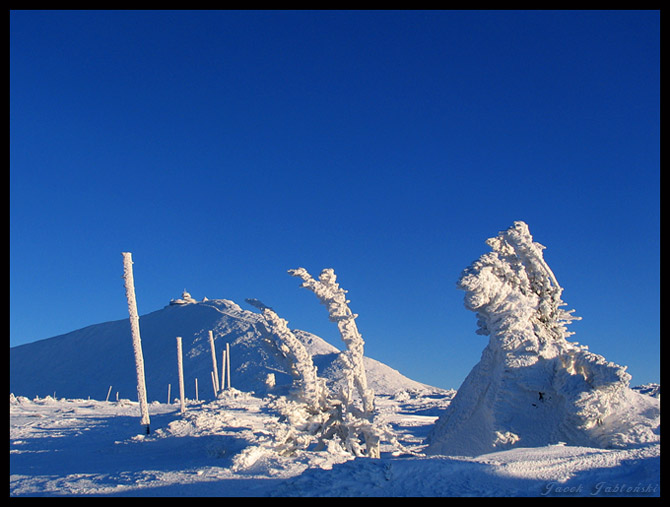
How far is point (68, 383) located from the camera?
238ft

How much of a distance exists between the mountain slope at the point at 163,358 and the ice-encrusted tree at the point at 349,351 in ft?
141

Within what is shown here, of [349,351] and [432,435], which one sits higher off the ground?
[349,351]

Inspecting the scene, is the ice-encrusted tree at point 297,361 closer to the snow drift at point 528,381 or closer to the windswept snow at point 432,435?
the windswept snow at point 432,435

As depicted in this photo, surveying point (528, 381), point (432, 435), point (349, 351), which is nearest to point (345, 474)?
point (349, 351)

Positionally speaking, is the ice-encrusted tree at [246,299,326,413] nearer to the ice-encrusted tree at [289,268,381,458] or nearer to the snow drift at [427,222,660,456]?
the ice-encrusted tree at [289,268,381,458]

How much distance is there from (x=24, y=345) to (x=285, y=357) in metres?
100

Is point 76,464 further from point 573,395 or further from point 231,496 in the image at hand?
point 573,395

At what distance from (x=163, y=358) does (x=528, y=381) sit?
7019 cm

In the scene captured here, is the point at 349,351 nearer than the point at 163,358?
Yes

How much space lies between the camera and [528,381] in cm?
1151

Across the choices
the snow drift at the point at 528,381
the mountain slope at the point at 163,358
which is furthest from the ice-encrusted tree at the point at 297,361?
the mountain slope at the point at 163,358

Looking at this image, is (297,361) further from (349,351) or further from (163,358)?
(163,358)

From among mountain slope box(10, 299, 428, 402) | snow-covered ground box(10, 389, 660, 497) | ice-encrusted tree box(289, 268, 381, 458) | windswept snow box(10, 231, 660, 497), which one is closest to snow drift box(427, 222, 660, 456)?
windswept snow box(10, 231, 660, 497)
